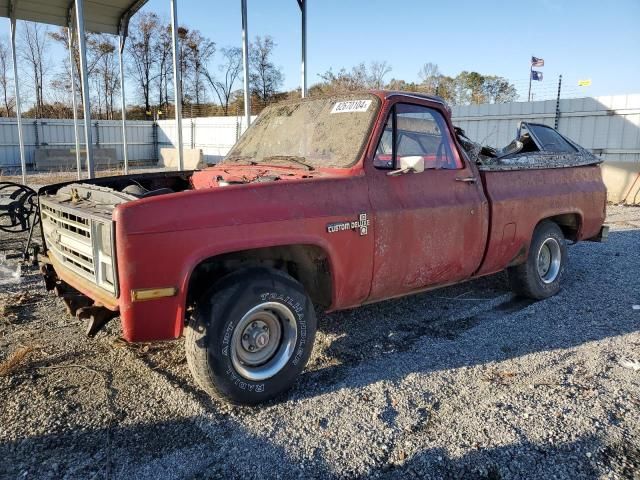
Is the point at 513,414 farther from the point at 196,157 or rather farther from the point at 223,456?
the point at 196,157

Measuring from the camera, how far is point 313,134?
416 centimetres

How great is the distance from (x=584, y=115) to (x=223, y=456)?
1700 centimetres

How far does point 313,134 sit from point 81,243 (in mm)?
1944

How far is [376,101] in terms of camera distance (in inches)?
157

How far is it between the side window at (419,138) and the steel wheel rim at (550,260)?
1.88m

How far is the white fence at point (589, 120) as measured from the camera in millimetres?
15438

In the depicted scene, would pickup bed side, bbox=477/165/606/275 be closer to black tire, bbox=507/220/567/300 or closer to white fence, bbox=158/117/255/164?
black tire, bbox=507/220/567/300

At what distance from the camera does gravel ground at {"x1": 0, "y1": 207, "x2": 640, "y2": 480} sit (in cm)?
265

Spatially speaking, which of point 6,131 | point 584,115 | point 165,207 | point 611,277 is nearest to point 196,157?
point 6,131

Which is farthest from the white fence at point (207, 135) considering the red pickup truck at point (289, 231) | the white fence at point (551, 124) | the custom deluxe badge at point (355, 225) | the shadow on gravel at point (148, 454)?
the shadow on gravel at point (148, 454)

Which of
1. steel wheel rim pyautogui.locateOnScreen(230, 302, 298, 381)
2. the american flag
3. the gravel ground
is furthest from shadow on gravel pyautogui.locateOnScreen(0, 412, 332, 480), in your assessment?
the american flag

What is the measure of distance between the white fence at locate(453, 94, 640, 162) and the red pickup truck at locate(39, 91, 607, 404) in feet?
38.6

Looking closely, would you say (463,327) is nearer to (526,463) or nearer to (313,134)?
(526,463)

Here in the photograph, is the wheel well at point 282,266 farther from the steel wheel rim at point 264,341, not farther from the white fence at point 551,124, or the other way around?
the white fence at point 551,124
